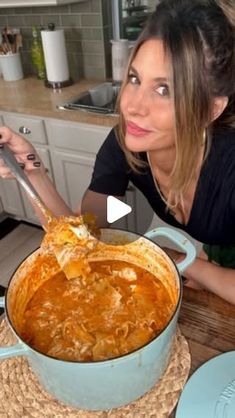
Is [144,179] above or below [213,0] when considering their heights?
below

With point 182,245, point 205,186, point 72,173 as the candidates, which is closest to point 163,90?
point 205,186

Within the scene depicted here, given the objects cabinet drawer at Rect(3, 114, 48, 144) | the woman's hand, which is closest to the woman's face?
the woman's hand

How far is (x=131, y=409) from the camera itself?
0.53 meters

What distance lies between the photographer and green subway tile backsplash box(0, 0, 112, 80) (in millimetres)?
2014

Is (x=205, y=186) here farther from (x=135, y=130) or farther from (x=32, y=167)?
(x=32, y=167)

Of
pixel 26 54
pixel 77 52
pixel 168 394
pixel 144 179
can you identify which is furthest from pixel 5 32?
pixel 168 394

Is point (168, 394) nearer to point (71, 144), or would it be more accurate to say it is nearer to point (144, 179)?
point (144, 179)

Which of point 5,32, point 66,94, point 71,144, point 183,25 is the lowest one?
point 71,144

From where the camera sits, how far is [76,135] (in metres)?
1.73

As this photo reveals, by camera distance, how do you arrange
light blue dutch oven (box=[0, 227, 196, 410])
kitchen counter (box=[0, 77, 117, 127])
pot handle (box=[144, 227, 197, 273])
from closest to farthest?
light blue dutch oven (box=[0, 227, 196, 410]) → pot handle (box=[144, 227, 197, 273]) → kitchen counter (box=[0, 77, 117, 127])

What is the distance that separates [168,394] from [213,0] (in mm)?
757

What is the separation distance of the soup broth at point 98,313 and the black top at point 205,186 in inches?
14.3

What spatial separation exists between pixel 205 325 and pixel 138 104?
47 centimetres

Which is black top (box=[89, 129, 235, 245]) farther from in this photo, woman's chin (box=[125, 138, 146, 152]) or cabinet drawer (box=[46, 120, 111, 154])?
cabinet drawer (box=[46, 120, 111, 154])
